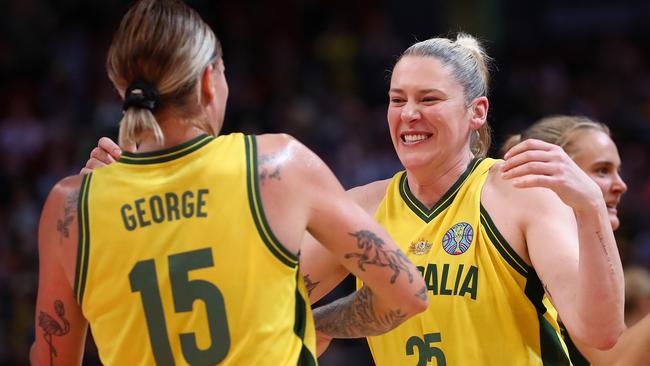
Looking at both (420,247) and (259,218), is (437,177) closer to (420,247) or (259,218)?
(420,247)

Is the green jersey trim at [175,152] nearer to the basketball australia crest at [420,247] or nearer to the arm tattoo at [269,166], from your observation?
the arm tattoo at [269,166]

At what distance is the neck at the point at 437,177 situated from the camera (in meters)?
3.83

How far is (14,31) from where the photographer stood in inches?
500

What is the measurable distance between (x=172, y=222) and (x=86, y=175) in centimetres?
34

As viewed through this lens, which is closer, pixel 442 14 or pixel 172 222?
pixel 172 222

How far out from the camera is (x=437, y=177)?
3.84 metres

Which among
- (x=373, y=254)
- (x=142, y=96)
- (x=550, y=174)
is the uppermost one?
(x=142, y=96)

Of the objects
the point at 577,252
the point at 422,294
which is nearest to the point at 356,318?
the point at 422,294

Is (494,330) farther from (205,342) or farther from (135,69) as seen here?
(135,69)

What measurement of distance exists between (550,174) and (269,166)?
0.85 metres

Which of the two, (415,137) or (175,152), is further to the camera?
(415,137)

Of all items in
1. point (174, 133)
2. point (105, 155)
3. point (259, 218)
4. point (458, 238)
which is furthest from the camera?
point (458, 238)

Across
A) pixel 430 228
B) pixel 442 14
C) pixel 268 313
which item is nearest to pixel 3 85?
pixel 442 14

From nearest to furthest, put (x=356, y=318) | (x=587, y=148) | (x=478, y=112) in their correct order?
(x=356, y=318) → (x=478, y=112) → (x=587, y=148)
